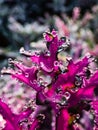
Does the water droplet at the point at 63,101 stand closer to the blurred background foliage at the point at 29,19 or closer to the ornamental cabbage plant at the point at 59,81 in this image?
the ornamental cabbage plant at the point at 59,81

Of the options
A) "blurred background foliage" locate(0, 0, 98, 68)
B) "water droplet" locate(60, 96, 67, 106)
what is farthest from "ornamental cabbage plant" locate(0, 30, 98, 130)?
"blurred background foliage" locate(0, 0, 98, 68)

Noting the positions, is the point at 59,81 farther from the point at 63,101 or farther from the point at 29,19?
the point at 29,19

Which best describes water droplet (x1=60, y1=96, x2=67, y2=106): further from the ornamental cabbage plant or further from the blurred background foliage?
the blurred background foliage

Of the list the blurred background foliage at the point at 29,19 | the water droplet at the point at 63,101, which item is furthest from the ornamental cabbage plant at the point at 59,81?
the blurred background foliage at the point at 29,19

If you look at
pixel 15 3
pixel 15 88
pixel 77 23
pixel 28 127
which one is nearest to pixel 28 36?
pixel 77 23

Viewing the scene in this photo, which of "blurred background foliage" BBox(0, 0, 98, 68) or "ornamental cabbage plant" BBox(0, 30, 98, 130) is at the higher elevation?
"blurred background foliage" BBox(0, 0, 98, 68)

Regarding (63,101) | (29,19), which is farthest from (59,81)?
(29,19)

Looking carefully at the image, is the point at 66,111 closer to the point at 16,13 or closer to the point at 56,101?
the point at 56,101

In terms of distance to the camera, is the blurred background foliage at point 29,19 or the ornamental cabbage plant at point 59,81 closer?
the ornamental cabbage plant at point 59,81
